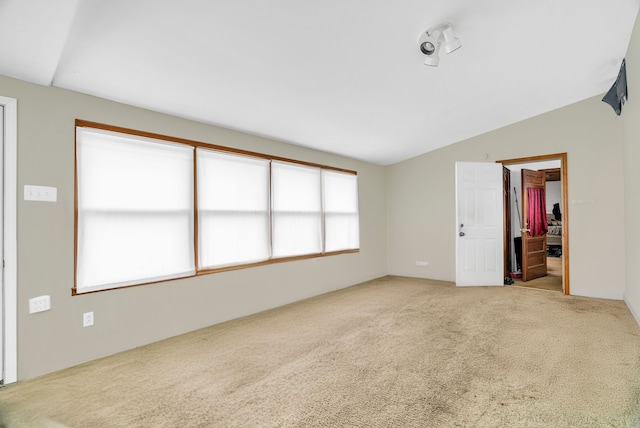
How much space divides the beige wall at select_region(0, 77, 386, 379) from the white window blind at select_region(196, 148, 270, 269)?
0.22 m

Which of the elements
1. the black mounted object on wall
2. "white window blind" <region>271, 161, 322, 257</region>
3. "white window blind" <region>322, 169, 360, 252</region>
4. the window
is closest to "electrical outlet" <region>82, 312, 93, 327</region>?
the window

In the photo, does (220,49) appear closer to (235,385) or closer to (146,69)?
(146,69)

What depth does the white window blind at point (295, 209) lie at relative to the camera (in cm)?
444

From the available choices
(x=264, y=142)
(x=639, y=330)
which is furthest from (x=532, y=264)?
(x=264, y=142)

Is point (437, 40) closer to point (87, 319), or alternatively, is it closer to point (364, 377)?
point (364, 377)

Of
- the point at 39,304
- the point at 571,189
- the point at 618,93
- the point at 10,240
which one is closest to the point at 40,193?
the point at 10,240

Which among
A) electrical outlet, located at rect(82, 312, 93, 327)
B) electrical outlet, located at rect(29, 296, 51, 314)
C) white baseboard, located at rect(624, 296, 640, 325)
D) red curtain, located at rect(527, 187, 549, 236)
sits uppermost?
red curtain, located at rect(527, 187, 549, 236)

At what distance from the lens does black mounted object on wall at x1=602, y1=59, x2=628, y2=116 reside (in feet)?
12.1

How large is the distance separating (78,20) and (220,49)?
34.6 inches

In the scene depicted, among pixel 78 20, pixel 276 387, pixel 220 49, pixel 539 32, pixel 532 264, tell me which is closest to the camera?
pixel 78 20

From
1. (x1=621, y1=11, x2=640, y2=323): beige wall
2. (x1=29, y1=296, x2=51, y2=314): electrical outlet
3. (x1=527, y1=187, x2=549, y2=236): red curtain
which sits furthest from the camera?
(x1=527, y1=187, x2=549, y2=236): red curtain

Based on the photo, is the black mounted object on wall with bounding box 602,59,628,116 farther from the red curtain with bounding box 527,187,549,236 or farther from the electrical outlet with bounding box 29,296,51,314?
the electrical outlet with bounding box 29,296,51,314

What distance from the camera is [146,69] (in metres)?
2.54

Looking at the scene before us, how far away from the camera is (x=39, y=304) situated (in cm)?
249
